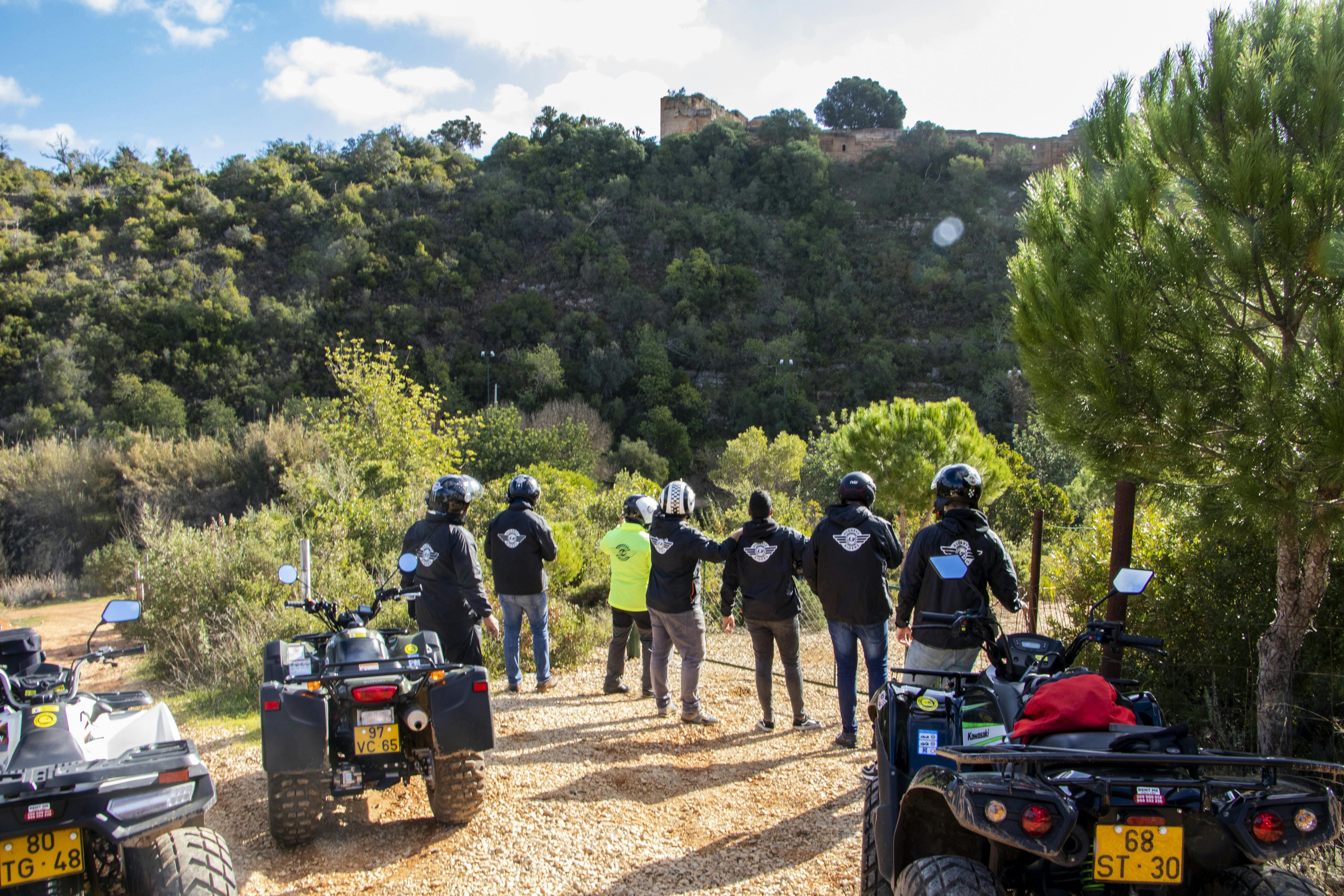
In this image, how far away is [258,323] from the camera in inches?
1560

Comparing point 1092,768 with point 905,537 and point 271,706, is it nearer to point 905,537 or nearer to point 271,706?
point 271,706

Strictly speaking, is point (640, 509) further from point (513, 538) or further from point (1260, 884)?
point (1260, 884)

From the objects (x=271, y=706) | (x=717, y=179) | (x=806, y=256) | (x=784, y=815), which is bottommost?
(x=784, y=815)

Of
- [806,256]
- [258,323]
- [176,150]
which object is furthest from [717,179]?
[176,150]

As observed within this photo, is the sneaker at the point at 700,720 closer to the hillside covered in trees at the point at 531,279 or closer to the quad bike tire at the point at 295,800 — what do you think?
the quad bike tire at the point at 295,800

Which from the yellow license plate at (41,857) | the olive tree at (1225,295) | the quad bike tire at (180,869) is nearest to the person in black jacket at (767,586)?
the olive tree at (1225,295)

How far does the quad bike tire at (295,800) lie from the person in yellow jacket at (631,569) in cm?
288

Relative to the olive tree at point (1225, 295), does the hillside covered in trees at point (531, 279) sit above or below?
above

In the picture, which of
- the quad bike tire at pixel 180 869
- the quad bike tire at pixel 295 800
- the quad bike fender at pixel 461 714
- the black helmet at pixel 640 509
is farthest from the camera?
the black helmet at pixel 640 509

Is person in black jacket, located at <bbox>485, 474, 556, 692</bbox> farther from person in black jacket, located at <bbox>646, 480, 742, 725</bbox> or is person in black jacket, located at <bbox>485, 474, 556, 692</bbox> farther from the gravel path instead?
person in black jacket, located at <bbox>646, 480, 742, 725</bbox>

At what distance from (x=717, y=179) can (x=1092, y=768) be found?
55.1 m

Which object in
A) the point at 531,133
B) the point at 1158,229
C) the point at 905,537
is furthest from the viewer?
the point at 531,133

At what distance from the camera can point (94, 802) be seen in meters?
2.66

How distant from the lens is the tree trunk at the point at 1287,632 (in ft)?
14.9
